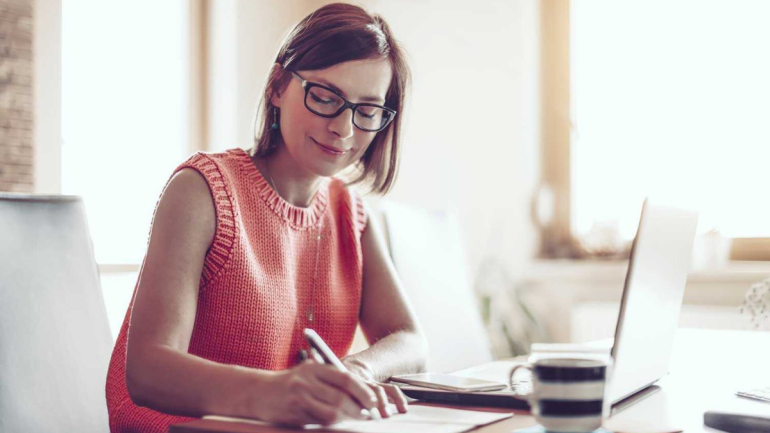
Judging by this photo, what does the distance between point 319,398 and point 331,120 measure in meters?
0.58

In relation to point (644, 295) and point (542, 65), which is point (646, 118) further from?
point (644, 295)

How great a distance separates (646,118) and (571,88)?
1.21 feet

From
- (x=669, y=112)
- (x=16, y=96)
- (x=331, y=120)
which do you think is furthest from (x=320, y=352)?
(x=669, y=112)

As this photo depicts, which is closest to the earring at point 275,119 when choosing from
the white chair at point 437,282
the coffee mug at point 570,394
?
the white chair at point 437,282

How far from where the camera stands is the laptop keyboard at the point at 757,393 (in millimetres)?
1134

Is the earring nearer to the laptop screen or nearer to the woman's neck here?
the woman's neck

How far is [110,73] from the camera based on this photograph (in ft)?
9.43

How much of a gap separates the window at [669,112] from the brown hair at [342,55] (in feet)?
5.10

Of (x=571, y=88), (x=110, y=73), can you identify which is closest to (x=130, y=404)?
(x=110, y=73)

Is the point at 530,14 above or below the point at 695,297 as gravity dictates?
above

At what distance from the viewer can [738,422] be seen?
0.88 meters

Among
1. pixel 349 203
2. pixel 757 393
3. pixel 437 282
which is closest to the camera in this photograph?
pixel 757 393

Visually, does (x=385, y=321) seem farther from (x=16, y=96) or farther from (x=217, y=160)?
(x=16, y=96)

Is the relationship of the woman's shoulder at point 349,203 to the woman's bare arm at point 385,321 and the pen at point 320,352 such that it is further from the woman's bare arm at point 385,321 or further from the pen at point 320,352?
the pen at point 320,352
